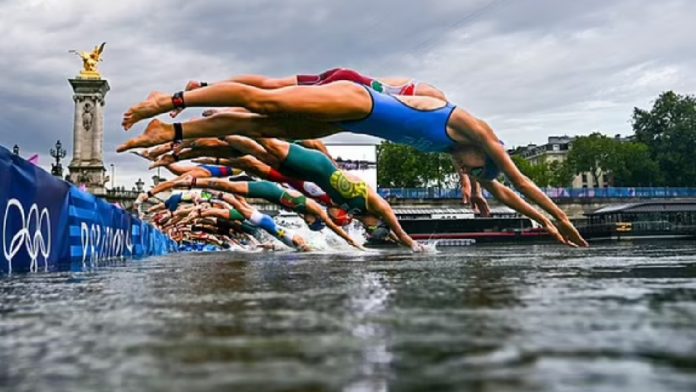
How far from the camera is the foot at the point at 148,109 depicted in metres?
6.22

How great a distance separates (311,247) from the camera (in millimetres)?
21844

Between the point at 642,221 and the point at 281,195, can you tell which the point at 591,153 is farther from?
the point at 281,195

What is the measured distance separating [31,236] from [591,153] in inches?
3724

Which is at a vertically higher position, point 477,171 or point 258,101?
point 258,101

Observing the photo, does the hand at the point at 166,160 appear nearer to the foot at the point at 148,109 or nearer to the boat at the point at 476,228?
the foot at the point at 148,109

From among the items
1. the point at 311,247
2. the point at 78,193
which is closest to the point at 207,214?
the point at 311,247

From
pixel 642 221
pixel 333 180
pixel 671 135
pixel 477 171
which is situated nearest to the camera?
pixel 477 171

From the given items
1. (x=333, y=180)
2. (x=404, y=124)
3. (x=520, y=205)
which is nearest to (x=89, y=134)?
(x=333, y=180)

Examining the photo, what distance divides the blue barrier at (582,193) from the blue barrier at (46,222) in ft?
229

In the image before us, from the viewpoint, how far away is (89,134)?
69.9m

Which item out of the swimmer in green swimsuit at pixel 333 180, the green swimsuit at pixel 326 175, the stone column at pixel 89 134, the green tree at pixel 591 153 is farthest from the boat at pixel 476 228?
the green swimsuit at pixel 326 175

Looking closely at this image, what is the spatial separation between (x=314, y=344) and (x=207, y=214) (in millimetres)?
23922

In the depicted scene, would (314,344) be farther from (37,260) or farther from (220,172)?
(220,172)

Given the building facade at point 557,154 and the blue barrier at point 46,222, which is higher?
the building facade at point 557,154
